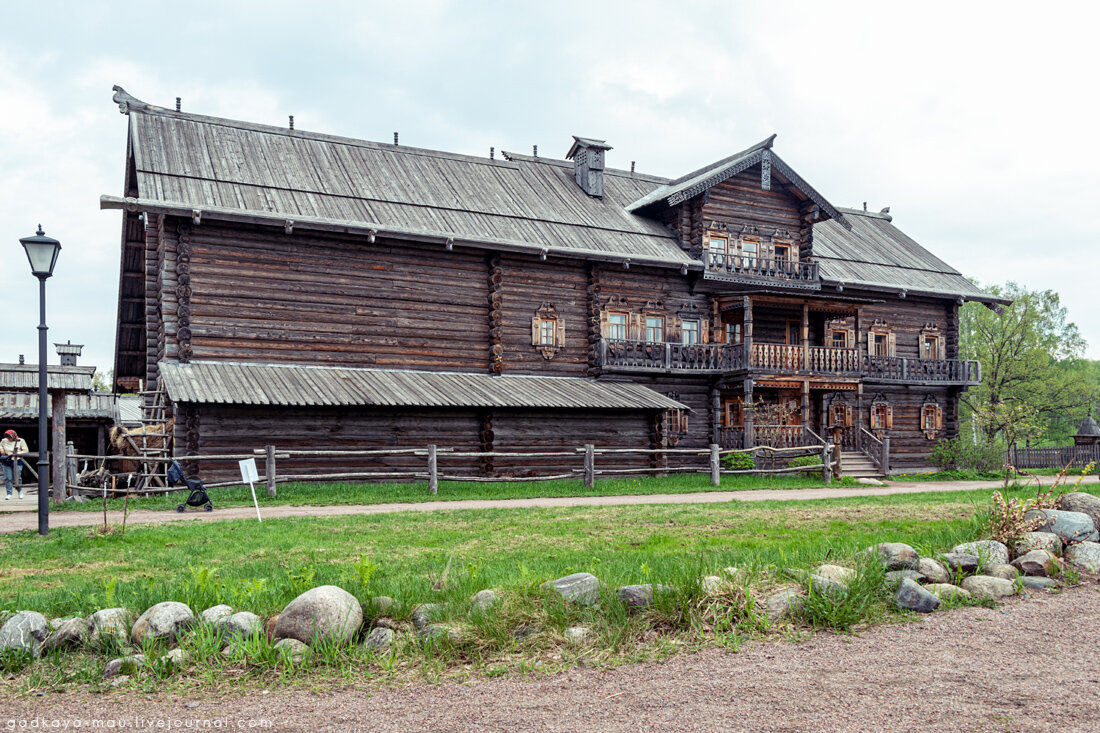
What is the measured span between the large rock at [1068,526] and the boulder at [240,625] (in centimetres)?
796

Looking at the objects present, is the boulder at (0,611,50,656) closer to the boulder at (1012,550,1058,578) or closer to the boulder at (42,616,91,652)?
the boulder at (42,616,91,652)

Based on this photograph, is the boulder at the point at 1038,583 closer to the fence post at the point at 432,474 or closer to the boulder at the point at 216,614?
the boulder at the point at 216,614

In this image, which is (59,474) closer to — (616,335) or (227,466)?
(227,466)

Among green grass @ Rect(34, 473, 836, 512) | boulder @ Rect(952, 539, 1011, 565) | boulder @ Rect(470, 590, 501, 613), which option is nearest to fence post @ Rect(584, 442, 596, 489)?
green grass @ Rect(34, 473, 836, 512)

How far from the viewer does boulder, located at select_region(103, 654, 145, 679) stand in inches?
Answer: 224

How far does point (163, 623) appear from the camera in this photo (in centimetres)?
602

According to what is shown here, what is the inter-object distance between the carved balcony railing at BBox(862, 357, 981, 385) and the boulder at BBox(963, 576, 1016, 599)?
22752 millimetres

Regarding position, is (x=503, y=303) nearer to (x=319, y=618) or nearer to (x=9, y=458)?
(x=9, y=458)

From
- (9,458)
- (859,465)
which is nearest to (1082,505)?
(859,465)

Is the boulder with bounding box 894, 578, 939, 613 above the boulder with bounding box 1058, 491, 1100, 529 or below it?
below

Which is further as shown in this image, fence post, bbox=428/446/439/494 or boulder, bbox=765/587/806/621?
fence post, bbox=428/446/439/494

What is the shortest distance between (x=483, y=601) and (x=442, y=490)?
1261cm

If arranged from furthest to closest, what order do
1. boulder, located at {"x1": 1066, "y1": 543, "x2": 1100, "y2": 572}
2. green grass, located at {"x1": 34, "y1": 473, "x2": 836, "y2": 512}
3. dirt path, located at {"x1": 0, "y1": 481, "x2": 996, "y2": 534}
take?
green grass, located at {"x1": 34, "y1": 473, "x2": 836, "y2": 512} → dirt path, located at {"x1": 0, "y1": 481, "x2": 996, "y2": 534} → boulder, located at {"x1": 1066, "y1": 543, "x2": 1100, "y2": 572}

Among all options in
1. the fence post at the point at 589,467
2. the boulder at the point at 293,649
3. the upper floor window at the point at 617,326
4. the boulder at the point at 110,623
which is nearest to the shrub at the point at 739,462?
the upper floor window at the point at 617,326
